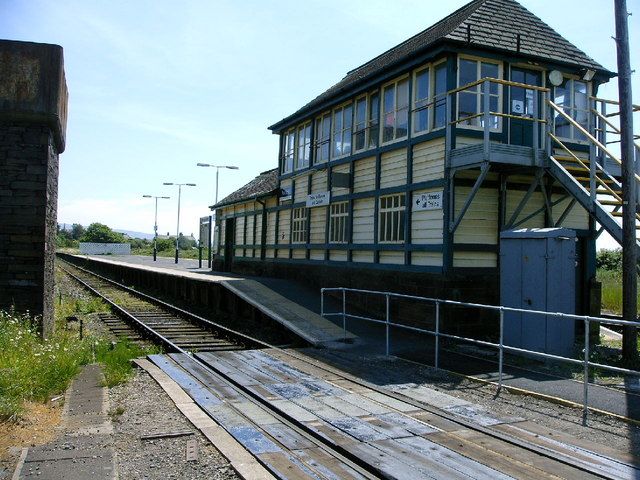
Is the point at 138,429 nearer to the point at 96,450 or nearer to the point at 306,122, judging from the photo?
the point at 96,450

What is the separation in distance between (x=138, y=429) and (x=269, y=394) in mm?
1788

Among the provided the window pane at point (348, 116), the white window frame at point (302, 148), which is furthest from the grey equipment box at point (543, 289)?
the white window frame at point (302, 148)

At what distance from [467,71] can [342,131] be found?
16.0ft

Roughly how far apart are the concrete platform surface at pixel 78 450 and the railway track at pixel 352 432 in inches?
44.1

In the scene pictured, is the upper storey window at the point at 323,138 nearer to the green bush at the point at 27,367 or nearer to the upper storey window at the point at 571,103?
the upper storey window at the point at 571,103

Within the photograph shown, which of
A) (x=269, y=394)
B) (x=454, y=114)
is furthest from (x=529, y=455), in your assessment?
(x=454, y=114)

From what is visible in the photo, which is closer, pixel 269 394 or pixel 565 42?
pixel 269 394

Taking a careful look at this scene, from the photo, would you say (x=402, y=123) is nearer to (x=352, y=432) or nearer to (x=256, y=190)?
(x=352, y=432)

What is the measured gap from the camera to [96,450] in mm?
4828

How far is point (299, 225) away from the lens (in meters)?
18.7

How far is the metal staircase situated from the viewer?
387 inches

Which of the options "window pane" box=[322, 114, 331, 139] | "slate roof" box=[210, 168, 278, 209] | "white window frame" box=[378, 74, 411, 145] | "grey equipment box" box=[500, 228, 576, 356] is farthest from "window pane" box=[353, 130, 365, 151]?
"grey equipment box" box=[500, 228, 576, 356]

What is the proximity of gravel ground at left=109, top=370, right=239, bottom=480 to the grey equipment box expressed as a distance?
19.3ft

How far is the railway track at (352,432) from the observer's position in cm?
459
